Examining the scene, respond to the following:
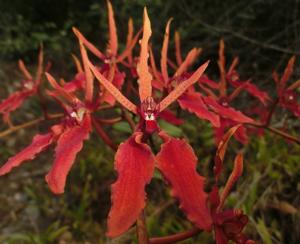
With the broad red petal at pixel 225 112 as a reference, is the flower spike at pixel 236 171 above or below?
below

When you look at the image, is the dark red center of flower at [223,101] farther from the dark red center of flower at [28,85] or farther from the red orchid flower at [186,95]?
the dark red center of flower at [28,85]

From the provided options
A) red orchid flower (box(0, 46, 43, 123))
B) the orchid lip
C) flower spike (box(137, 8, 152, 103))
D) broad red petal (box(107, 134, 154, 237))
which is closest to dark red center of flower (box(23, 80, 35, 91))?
red orchid flower (box(0, 46, 43, 123))

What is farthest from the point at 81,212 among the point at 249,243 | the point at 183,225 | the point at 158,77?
the point at 249,243

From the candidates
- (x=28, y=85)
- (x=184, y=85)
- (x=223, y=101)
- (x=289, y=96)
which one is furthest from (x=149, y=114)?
(x=28, y=85)

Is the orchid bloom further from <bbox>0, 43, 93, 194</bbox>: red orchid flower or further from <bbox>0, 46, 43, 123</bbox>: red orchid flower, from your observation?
<bbox>0, 46, 43, 123</bbox>: red orchid flower

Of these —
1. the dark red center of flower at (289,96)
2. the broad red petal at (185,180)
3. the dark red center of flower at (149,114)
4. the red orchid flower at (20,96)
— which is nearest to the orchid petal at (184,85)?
the dark red center of flower at (149,114)

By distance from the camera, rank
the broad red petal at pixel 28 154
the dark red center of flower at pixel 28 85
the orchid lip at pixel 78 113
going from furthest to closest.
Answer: the dark red center of flower at pixel 28 85 < the orchid lip at pixel 78 113 < the broad red petal at pixel 28 154
